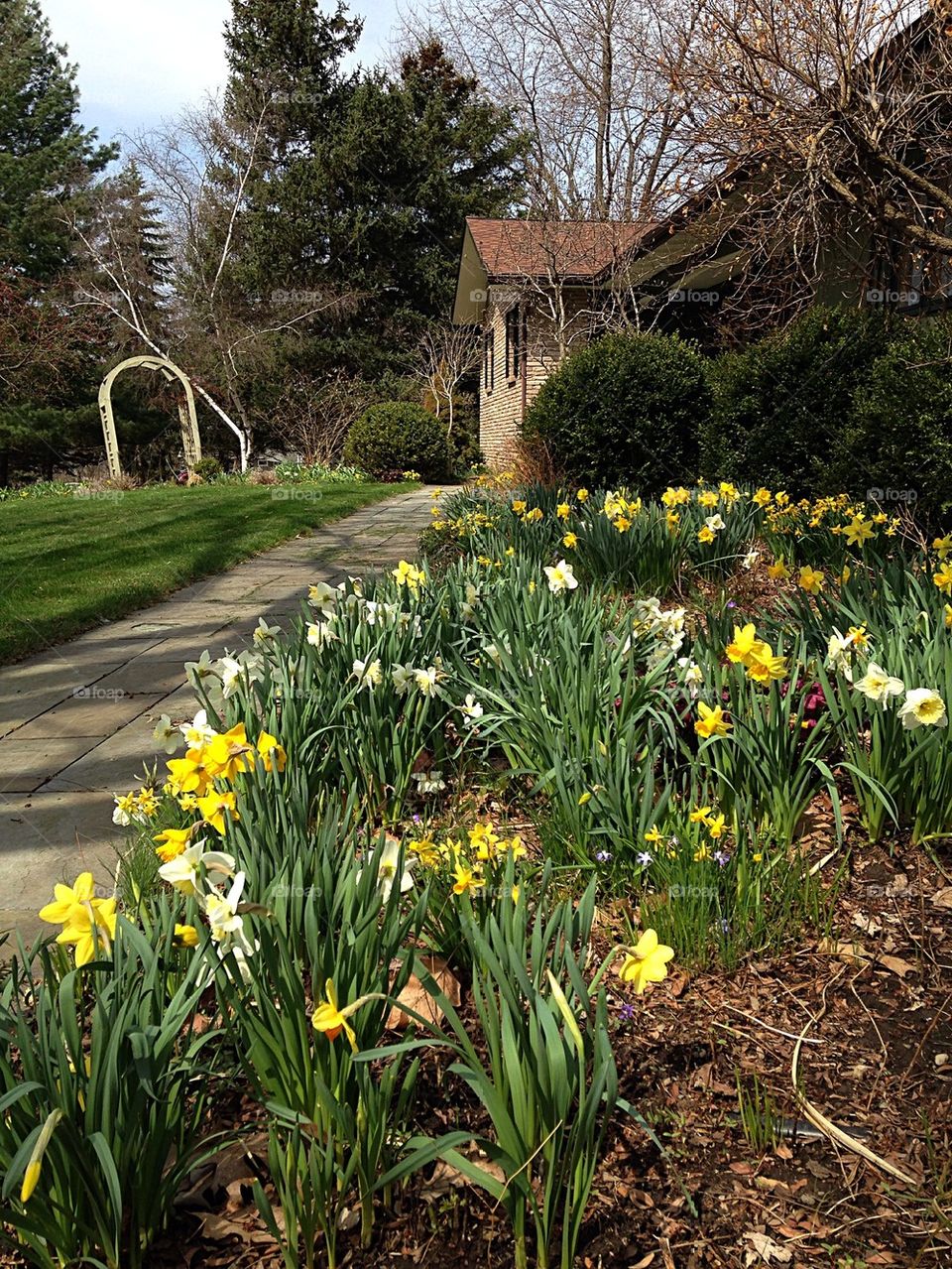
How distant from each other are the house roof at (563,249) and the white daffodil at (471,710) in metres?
13.2

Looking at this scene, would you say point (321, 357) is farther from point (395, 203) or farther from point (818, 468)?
point (818, 468)

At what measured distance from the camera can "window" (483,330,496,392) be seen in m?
21.5

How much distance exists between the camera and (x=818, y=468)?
261 inches

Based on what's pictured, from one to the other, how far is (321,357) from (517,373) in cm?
1060

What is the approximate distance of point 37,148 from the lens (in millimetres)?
29984

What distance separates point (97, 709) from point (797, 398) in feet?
17.8

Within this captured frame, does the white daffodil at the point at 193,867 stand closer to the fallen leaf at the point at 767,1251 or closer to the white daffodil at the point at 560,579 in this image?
the fallen leaf at the point at 767,1251

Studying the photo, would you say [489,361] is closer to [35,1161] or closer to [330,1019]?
[330,1019]

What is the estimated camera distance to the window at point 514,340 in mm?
18163

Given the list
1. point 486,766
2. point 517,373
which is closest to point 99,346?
point 517,373
